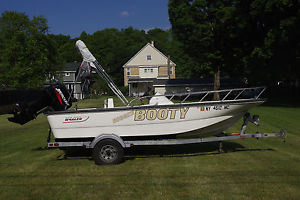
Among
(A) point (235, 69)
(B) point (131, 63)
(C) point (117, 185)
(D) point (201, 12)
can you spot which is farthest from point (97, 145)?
(B) point (131, 63)

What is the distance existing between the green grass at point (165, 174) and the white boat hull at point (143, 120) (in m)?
0.88

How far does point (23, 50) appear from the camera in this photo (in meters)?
30.9

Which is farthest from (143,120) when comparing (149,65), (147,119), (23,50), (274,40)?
(149,65)

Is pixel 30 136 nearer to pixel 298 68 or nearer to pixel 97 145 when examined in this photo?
pixel 97 145

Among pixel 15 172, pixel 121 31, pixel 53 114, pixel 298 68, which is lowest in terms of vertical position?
pixel 15 172

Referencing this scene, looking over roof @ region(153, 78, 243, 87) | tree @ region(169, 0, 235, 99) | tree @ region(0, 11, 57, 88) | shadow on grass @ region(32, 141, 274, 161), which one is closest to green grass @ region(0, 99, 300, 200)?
shadow on grass @ region(32, 141, 274, 161)

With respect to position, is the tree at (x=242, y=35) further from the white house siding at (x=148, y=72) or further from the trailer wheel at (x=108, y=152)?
the white house siding at (x=148, y=72)

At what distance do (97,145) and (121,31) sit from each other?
302 feet

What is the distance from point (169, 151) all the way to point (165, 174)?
185cm

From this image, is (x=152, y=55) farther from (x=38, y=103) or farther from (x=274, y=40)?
(x=38, y=103)

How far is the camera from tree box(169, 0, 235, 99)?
73.7ft

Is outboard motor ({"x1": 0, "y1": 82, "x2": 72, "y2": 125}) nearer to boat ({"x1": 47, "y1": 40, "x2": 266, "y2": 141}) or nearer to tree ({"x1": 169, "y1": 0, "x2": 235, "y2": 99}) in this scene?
boat ({"x1": 47, "y1": 40, "x2": 266, "y2": 141})

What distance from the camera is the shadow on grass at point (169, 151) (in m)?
6.72

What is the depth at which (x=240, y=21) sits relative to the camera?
67.8ft
